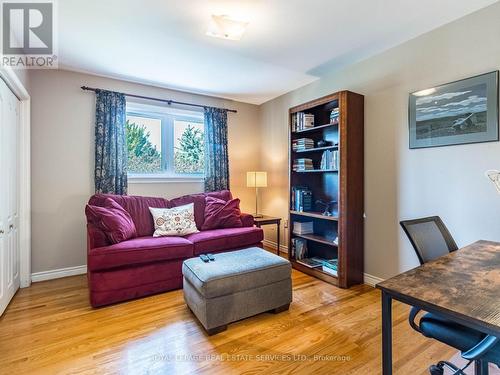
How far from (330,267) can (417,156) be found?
145 cm

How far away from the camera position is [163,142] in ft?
12.5

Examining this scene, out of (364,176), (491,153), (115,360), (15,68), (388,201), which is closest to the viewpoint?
(115,360)

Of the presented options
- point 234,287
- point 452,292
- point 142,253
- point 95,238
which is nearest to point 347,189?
point 234,287

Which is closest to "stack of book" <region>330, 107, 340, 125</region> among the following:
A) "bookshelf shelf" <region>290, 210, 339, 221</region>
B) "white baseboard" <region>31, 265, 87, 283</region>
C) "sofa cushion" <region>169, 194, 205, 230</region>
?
"bookshelf shelf" <region>290, 210, 339, 221</region>

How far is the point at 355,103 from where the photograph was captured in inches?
111

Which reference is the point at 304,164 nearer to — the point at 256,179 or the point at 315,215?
the point at 315,215

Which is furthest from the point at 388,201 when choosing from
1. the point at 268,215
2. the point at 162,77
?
the point at 162,77

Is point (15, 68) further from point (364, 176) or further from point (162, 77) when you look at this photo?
point (364, 176)

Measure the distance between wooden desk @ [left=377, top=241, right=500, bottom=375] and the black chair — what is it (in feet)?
0.30

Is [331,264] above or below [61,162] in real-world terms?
below

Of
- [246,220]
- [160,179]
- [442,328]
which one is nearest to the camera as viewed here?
[442,328]

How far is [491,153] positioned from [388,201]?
2.97 ft

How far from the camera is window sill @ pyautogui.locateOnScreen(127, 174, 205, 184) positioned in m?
3.54

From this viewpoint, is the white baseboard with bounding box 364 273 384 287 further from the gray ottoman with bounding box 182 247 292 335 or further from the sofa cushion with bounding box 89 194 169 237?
the sofa cushion with bounding box 89 194 169 237
